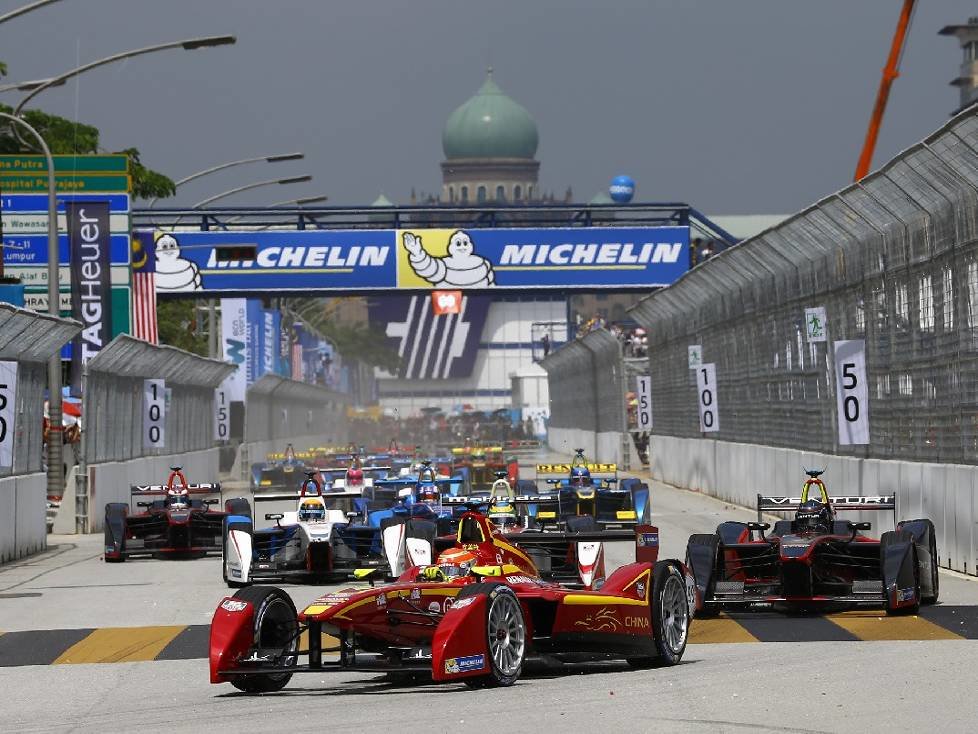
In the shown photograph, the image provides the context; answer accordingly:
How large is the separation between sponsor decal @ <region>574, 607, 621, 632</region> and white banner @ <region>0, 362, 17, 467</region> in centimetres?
1501

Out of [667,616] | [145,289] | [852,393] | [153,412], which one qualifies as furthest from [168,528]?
[145,289]

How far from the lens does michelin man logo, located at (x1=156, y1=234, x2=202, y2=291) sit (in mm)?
55844

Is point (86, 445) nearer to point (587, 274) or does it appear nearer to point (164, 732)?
point (164, 732)

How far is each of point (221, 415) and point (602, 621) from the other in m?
43.6

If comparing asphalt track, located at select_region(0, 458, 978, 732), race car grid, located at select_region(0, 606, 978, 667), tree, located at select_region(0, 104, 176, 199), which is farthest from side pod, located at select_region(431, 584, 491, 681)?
tree, located at select_region(0, 104, 176, 199)

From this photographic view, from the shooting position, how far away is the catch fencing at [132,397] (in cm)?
3284

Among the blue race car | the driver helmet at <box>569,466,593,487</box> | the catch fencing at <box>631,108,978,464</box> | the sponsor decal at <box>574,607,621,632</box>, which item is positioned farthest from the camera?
the driver helmet at <box>569,466,593,487</box>

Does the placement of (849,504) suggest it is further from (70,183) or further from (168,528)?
(70,183)

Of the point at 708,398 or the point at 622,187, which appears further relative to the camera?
the point at 622,187

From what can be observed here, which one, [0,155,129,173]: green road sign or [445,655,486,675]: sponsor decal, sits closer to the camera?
[445,655,486,675]: sponsor decal

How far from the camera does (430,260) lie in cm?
5634

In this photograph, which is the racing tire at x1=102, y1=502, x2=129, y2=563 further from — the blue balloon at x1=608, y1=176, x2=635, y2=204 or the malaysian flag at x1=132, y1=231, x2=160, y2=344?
the blue balloon at x1=608, y1=176, x2=635, y2=204

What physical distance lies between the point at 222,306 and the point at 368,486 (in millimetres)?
35859

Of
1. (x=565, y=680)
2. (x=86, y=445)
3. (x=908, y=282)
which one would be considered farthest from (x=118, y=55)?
(x=565, y=680)
